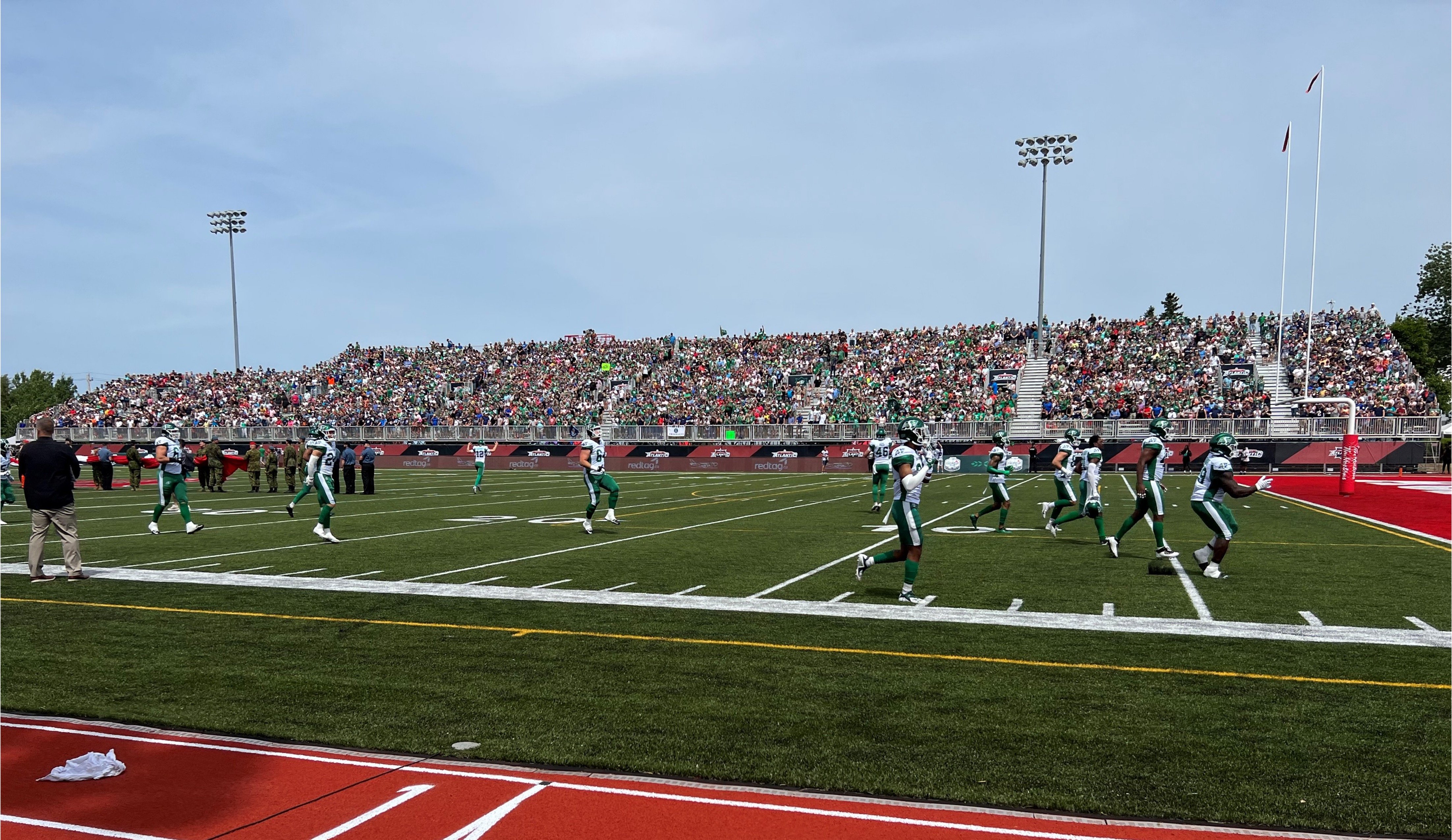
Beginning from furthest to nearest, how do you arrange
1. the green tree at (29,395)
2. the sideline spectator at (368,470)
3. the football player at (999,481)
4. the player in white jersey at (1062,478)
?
the green tree at (29,395) < the sideline spectator at (368,470) < the football player at (999,481) < the player in white jersey at (1062,478)

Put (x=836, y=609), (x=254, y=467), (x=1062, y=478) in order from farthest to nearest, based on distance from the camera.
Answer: (x=254, y=467) < (x=1062, y=478) < (x=836, y=609)

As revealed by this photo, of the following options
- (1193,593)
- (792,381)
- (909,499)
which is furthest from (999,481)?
(792,381)

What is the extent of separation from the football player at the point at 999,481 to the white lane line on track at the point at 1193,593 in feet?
13.0

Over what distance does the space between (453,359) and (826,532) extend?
51.0m

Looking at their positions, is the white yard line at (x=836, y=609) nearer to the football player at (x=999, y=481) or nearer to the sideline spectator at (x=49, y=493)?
the sideline spectator at (x=49, y=493)

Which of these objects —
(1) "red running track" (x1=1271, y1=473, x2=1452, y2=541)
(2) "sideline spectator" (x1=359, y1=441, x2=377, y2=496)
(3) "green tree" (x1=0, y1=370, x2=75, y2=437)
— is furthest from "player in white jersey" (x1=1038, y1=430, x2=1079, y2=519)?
(3) "green tree" (x1=0, y1=370, x2=75, y2=437)

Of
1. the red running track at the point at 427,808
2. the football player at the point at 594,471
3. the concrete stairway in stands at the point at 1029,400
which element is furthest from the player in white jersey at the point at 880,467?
the concrete stairway in stands at the point at 1029,400

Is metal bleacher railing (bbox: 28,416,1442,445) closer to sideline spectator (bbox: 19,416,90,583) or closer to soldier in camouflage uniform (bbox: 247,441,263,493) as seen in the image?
soldier in camouflage uniform (bbox: 247,441,263,493)

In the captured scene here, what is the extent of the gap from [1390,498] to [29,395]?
131 metres

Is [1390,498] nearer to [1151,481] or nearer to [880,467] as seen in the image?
[880,467]

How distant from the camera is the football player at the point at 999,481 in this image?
57.3 feet

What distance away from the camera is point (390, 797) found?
4.75 meters

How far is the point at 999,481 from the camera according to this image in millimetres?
17969

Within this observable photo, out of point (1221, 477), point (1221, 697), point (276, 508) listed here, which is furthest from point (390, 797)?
point (276, 508)
